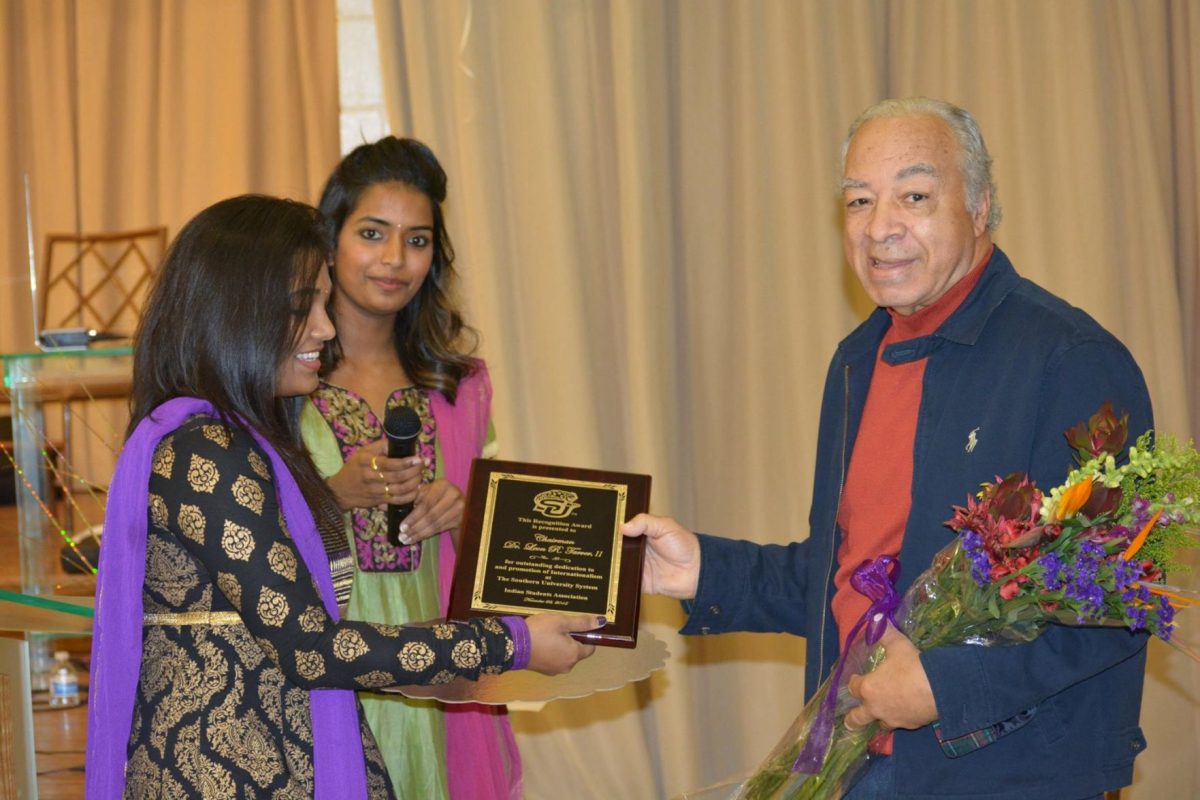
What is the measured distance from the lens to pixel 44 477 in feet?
16.9

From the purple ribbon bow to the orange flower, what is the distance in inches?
15.4

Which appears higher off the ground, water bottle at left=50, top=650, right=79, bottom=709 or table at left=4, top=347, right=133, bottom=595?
table at left=4, top=347, right=133, bottom=595

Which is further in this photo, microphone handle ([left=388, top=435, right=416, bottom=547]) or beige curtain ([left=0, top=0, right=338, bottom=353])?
beige curtain ([left=0, top=0, right=338, bottom=353])

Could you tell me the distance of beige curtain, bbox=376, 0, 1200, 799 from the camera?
4.58 meters

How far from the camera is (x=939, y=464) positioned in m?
2.12

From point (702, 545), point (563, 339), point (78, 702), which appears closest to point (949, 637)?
point (702, 545)

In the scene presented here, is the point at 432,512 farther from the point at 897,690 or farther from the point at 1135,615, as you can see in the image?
the point at 1135,615

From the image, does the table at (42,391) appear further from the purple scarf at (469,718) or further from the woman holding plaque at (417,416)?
the purple scarf at (469,718)

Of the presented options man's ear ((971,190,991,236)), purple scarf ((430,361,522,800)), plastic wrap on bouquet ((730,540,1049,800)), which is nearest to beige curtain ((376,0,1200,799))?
purple scarf ((430,361,522,800))

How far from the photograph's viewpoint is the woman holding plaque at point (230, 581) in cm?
206

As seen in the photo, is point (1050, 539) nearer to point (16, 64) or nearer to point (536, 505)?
point (536, 505)

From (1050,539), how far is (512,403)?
3.19m

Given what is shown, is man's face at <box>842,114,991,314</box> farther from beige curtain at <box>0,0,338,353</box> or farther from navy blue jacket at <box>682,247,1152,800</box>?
beige curtain at <box>0,0,338,353</box>

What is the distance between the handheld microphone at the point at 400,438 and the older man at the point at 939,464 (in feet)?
1.83
